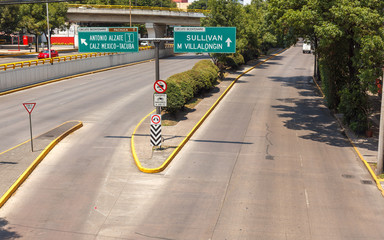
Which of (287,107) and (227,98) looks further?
(227,98)

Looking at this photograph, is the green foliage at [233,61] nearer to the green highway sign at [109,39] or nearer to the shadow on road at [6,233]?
the green highway sign at [109,39]

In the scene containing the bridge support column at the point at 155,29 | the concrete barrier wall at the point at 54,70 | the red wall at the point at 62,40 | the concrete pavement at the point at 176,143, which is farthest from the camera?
the red wall at the point at 62,40

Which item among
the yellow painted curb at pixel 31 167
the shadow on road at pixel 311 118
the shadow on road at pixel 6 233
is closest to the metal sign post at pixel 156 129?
the yellow painted curb at pixel 31 167

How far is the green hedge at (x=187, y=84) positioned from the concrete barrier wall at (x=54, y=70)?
16.2 metres

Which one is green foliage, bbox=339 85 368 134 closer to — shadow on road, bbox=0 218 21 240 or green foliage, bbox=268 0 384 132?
green foliage, bbox=268 0 384 132

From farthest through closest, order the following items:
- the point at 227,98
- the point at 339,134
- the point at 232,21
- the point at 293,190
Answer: the point at 232,21 → the point at 227,98 → the point at 339,134 → the point at 293,190

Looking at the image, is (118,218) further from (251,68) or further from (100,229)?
(251,68)

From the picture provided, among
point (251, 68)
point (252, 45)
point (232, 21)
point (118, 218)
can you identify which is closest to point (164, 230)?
point (118, 218)

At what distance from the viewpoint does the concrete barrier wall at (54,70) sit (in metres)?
39.4

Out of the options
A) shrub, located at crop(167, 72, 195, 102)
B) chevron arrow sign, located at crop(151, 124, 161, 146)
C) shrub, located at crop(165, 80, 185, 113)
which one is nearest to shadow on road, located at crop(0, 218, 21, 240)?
chevron arrow sign, located at crop(151, 124, 161, 146)

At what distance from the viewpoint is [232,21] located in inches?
1884

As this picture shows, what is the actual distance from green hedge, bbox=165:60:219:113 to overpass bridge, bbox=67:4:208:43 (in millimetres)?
43167

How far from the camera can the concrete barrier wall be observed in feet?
129

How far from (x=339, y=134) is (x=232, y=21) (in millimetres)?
24799
